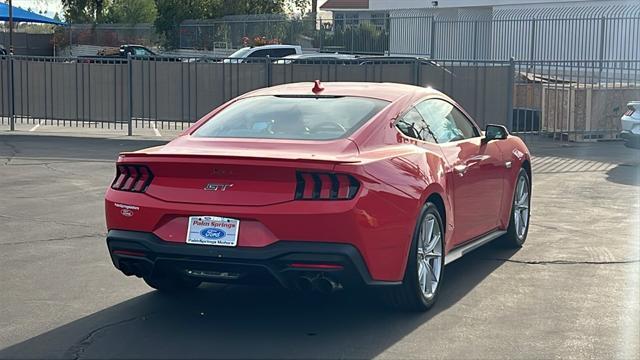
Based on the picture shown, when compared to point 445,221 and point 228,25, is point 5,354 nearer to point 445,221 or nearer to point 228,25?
point 445,221

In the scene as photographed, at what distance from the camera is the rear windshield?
22.3ft

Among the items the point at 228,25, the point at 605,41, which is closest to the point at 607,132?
the point at 605,41

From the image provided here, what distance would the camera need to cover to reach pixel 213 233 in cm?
614

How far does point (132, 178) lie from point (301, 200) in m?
1.23

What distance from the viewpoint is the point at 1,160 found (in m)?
16.2

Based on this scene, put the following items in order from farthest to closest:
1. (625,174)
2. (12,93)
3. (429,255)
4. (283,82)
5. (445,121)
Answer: (12,93), (283,82), (625,174), (445,121), (429,255)

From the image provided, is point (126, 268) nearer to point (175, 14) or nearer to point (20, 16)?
point (20, 16)

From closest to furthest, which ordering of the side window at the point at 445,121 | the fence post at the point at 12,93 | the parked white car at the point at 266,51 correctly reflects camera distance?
the side window at the point at 445,121 → the fence post at the point at 12,93 → the parked white car at the point at 266,51

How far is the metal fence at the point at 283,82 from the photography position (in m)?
19.2

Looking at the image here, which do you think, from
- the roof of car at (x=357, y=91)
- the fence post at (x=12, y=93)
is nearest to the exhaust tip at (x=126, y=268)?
the roof of car at (x=357, y=91)

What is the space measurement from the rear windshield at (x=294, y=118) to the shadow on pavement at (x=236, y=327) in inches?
46.5

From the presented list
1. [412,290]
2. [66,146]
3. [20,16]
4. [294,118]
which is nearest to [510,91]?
[66,146]

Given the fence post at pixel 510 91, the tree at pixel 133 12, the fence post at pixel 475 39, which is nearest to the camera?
the fence post at pixel 510 91

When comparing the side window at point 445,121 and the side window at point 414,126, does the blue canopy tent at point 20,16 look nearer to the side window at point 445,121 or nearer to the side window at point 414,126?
the side window at point 445,121
